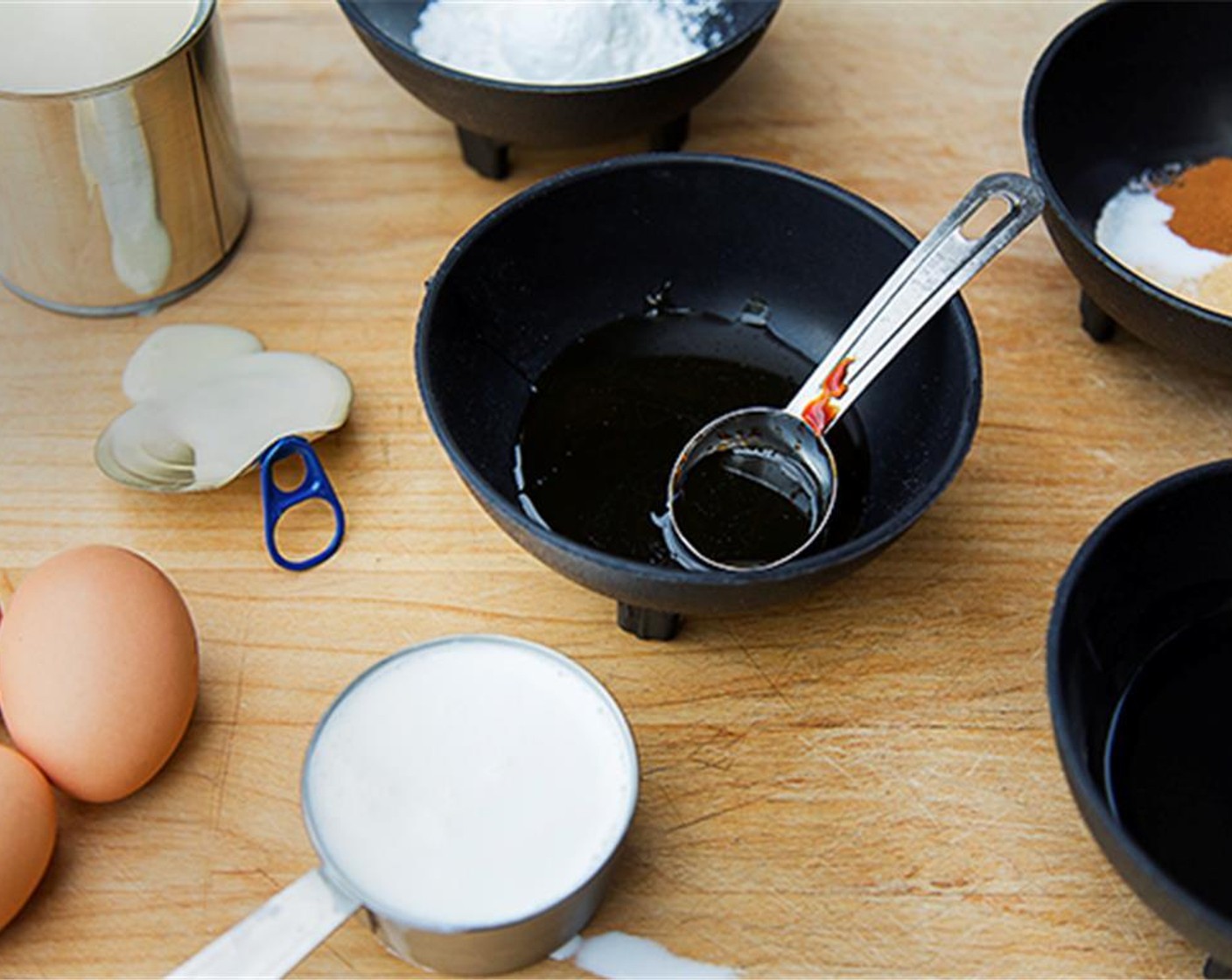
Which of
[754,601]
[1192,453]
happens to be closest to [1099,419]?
[1192,453]

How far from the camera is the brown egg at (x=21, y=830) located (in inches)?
31.6

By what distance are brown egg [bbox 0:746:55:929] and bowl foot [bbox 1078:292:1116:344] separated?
767 mm

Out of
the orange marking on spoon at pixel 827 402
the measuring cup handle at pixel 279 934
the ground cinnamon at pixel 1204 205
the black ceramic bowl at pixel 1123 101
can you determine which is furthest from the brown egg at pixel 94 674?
the ground cinnamon at pixel 1204 205

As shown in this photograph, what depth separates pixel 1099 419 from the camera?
1.12 metres

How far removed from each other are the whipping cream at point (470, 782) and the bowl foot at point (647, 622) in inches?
3.4

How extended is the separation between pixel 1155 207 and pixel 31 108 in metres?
0.80

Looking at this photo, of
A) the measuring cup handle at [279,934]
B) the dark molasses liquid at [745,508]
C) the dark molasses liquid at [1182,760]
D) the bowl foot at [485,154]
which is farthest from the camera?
the bowl foot at [485,154]

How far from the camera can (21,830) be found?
81 cm

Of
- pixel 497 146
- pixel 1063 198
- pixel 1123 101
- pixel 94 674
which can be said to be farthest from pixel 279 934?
pixel 1123 101

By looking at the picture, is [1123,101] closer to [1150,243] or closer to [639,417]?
[1150,243]

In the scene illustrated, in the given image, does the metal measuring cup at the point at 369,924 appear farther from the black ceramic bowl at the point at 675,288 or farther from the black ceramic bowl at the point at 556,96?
the black ceramic bowl at the point at 556,96

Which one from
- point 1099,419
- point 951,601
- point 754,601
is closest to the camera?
point 754,601

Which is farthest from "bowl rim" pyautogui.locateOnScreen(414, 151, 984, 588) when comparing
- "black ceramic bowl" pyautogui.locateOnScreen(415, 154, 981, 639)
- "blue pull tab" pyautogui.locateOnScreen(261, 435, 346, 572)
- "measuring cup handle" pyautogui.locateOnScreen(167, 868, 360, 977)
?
"measuring cup handle" pyautogui.locateOnScreen(167, 868, 360, 977)

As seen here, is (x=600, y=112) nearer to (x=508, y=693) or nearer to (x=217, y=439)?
(x=217, y=439)
